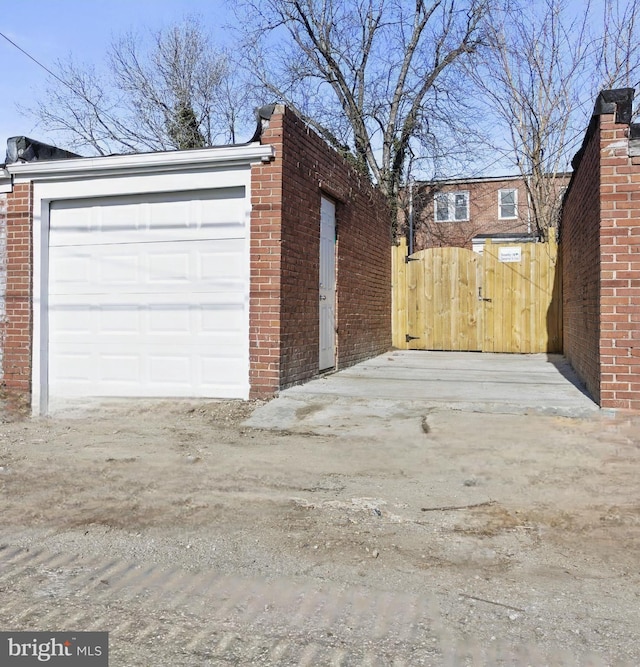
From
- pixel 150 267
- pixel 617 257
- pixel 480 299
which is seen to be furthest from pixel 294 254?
pixel 480 299

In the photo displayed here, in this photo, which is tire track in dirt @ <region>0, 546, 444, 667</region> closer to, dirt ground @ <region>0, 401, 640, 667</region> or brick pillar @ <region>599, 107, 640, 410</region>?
dirt ground @ <region>0, 401, 640, 667</region>

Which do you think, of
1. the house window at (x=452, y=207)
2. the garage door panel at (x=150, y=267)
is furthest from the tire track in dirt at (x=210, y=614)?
the house window at (x=452, y=207)

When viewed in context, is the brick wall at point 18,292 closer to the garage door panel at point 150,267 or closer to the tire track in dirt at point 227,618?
the garage door panel at point 150,267

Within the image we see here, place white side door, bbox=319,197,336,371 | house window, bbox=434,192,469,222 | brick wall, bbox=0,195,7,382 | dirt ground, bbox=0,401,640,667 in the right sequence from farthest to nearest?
house window, bbox=434,192,469,222 → white side door, bbox=319,197,336,371 → brick wall, bbox=0,195,7,382 → dirt ground, bbox=0,401,640,667

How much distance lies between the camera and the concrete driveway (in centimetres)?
617

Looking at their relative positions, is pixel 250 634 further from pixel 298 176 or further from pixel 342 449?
pixel 298 176

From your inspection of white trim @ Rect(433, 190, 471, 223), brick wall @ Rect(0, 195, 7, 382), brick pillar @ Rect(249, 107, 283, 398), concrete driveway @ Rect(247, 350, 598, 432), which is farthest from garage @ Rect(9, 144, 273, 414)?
white trim @ Rect(433, 190, 471, 223)

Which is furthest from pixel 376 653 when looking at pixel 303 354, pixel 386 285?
pixel 386 285

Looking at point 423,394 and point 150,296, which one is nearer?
point 423,394

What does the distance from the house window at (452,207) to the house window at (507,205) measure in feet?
A: 4.12

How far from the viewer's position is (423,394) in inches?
273

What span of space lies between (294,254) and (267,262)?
0.55 meters

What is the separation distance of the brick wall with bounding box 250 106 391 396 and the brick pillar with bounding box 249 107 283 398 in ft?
0.04

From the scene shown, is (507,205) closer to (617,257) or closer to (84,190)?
(617,257)
